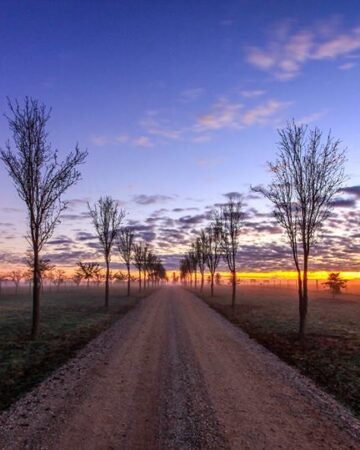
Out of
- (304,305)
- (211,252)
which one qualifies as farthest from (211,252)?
(304,305)

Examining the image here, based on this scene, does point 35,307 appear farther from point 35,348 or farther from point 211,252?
point 211,252

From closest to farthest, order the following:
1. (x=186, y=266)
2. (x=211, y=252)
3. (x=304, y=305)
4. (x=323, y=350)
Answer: (x=323, y=350), (x=304, y=305), (x=211, y=252), (x=186, y=266)

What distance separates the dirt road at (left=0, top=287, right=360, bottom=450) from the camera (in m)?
7.11

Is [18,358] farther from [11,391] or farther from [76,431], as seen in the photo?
[76,431]

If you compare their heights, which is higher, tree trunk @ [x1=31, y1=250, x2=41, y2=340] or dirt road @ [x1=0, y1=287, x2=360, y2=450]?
tree trunk @ [x1=31, y1=250, x2=41, y2=340]

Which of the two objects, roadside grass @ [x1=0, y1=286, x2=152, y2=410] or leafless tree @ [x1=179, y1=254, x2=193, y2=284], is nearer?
roadside grass @ [x1=0, y1=286, x2=152, y2=410]

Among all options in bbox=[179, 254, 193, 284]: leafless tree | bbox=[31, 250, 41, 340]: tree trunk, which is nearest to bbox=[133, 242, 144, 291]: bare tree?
bbox=[179, 254, 193, 284]: leafless tree

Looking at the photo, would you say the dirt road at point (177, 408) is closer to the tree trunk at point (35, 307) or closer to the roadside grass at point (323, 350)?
the roadside grass at point (323, 350)

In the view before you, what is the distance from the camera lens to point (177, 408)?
8.72m

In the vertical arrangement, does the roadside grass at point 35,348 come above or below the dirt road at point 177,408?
below

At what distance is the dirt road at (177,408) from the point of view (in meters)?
7.11

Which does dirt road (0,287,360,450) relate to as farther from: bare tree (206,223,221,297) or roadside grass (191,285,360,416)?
bare tree (206,223,221,297)

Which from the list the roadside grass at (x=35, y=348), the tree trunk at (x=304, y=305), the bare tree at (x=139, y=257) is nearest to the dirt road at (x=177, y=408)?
the roadside grass at (x=35, y=348)

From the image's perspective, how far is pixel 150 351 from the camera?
50.2 feet
